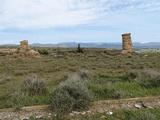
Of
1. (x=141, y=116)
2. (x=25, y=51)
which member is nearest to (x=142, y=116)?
(x=141, y=116)

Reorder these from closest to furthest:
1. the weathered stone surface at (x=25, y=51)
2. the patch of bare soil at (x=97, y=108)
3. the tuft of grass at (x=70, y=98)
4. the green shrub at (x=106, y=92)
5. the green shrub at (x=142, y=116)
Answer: the green shrub at (x=142, y=116) < the patch of bare soil at (x=97, y=108) < the tuft of grass at (x=70, y=98) < the green shrub at (x=106, y=92) < the weathered stone surface at (x=25, y=51)

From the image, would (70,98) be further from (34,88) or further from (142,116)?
(34,88)

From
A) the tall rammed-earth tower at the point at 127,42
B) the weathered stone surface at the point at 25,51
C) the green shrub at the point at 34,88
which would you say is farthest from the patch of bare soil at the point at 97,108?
the tall rammed-earth tower at the point at 127,42

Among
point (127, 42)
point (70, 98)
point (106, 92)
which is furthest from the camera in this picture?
point (127, 42)

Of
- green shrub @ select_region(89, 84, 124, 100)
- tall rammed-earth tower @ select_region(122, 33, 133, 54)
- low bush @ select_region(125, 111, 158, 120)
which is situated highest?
tall rammed-earth tower @ select_region(122, 33, 133, 54)

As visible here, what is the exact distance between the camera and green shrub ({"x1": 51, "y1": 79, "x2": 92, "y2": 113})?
27.7ft

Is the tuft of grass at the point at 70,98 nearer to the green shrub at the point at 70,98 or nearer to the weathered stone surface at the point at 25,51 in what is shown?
the green shrub at the point at 70,98

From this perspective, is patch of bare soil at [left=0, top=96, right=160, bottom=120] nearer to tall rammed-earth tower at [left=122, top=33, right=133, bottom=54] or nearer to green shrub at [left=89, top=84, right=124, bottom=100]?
green shrub at [left=89, top=84, right=124, bottom=100]

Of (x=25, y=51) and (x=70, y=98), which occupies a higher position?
(x=70, y=98)

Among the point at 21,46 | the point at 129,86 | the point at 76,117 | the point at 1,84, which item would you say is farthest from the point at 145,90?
the point at 21,46

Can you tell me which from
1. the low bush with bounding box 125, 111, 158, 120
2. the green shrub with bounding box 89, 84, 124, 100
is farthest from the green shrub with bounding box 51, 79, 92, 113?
the low bush with bounding box 125, 111, 158, 120

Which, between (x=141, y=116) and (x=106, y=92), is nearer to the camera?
(x=141, y=116)

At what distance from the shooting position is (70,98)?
28.2 ft

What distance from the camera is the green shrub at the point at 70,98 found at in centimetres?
845
